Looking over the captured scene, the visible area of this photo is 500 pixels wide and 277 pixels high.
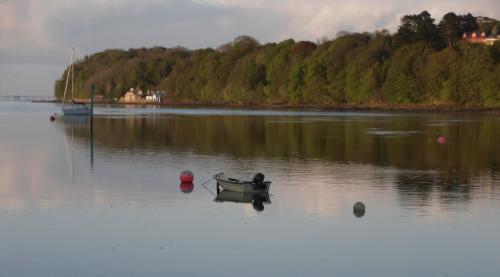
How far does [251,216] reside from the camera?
2525cm

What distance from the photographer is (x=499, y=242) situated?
21.9 m

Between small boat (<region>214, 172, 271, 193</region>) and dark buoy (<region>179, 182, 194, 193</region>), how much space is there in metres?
1.55

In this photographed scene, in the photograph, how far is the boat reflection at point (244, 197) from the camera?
28078mm

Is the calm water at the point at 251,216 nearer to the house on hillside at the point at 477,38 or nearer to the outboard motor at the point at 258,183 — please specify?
the outboard motor at the point at 258,183

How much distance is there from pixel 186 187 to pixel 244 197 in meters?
3.51

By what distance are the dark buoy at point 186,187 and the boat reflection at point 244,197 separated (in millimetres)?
1577

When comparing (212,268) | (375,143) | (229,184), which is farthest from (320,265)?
(375,143)

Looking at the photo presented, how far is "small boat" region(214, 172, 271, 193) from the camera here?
2894 centimetres

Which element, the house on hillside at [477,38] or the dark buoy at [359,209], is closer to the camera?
the dark buoy at [359,209]

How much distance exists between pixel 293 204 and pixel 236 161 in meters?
15.0

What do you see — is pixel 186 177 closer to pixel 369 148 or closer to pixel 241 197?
pixel 241 197

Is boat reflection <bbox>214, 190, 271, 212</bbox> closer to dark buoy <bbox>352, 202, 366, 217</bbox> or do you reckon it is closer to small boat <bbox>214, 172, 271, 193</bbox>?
small boat <bbox>214, 172, 271, 193</bbox>

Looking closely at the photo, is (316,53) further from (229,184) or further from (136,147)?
(229,184)

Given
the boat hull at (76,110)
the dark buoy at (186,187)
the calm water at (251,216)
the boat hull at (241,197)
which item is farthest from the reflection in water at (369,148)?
the boat hull at (76,110)
